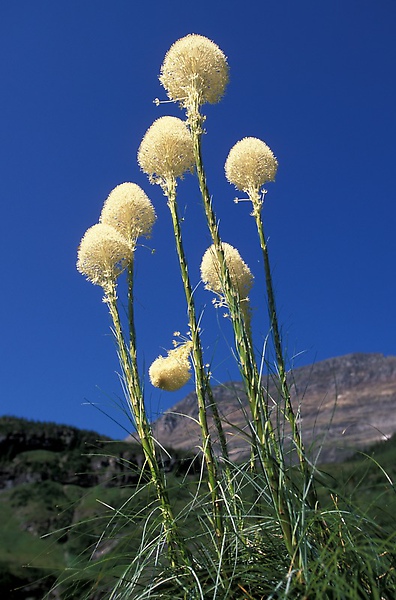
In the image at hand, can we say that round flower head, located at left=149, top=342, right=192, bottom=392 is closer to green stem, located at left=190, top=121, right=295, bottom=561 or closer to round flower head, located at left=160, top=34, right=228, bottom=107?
green stem, located at left=190, top=121, right=295, bottom=561

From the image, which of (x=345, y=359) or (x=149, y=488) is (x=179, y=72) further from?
(x=345, y=359)

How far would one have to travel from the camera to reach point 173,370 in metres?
4.63

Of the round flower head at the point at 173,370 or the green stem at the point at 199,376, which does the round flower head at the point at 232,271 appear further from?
the green stem at the point at 199,376

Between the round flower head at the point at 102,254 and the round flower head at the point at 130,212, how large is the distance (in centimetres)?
23

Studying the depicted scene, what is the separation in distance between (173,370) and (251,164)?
1.93 metres

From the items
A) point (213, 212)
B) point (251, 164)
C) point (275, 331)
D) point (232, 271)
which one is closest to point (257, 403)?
point (213, 212)

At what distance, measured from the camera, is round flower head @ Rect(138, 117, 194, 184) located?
14.2 feet

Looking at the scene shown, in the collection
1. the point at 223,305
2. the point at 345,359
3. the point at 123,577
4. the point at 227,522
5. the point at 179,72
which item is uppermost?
the point at 345,359

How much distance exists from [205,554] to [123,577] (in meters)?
0.41

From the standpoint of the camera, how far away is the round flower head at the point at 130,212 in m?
4.57

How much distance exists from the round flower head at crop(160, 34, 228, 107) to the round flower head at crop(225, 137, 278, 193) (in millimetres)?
1046

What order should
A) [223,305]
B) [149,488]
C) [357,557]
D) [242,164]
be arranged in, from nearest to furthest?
[357,557]
[149,488]
[223,305]
[242,164]

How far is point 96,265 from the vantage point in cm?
430

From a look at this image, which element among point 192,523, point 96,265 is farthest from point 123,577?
point 96,265
